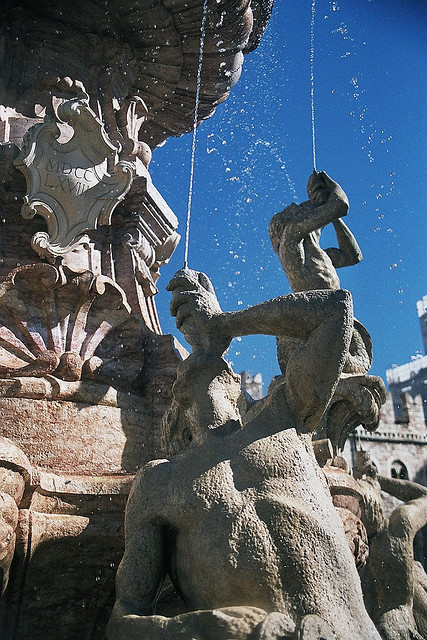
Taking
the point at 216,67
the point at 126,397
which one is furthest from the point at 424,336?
the point at 126,397

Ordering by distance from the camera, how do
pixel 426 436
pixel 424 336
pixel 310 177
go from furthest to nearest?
pixel 424 336
pixel 426 436
pixel 310 177

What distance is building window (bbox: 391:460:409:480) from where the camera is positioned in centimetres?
3328

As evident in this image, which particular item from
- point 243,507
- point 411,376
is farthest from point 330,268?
point 411,376

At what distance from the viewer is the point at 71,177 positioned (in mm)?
5656

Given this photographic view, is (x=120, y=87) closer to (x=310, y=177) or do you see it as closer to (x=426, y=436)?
(x=310, y=177)

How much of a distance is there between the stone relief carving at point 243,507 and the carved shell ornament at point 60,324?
137 centimetres

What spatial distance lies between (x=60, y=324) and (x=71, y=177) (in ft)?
4.18

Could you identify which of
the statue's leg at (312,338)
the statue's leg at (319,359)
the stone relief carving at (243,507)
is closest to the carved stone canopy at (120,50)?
the stone relief carving at (243,507)

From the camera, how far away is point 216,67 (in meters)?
7.93

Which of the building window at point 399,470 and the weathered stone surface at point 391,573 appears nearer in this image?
the weathered stone surface at point 391,573

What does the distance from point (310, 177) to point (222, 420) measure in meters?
2.92

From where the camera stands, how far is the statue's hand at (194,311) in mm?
3578

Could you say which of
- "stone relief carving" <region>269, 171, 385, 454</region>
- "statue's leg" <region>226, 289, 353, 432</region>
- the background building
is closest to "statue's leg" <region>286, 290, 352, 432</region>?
"statue's leg" <region>226, 289, 353, 432</region>

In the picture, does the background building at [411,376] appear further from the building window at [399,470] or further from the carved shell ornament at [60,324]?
the carved shell ornament at [60,324]
